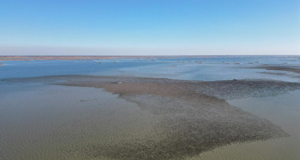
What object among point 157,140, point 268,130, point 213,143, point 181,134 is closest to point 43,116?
point 157,140

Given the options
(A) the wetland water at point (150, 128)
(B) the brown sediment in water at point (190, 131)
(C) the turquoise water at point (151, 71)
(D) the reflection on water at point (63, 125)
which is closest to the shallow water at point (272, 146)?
(A) the wetland water at point (150, 128)

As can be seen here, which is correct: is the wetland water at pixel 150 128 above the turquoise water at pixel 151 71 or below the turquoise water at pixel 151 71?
below

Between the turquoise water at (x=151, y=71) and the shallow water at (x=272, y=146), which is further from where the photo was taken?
the turquoise water at (x=151, y=71)

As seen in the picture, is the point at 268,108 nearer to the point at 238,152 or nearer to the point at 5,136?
the point at 238,152

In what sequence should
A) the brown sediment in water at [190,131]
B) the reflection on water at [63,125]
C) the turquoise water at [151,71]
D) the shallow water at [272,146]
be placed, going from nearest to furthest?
the shallow water at [272,146], the brown sediment in water at [190,131], the reflection on water at [63,125], the turquoise water at [151,71]

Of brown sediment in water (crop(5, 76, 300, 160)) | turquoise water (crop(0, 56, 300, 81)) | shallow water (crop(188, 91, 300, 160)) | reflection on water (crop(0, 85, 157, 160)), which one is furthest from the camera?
turquoise water (crop(0, 56, 300, 81))

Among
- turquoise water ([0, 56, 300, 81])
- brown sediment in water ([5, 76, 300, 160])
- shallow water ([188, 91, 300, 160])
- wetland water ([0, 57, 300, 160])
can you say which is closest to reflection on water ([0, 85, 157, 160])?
wetland water ([0, 57, 300, 160])

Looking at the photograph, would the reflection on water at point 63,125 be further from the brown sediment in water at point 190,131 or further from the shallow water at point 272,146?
the shallow water at point 272,146

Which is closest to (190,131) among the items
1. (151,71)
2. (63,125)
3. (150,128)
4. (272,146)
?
(150,128)

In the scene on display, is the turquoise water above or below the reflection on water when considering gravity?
above

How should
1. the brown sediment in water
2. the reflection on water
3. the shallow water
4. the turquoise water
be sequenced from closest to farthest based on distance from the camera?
the shallow water, the brown sediment in water, the reflection on water, the turquoise water

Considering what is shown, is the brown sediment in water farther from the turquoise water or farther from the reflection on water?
the turquoise water
